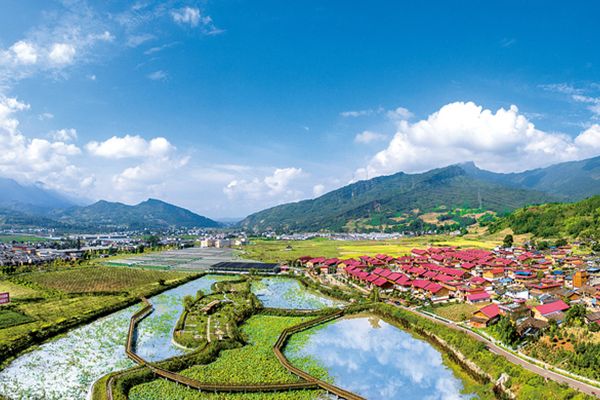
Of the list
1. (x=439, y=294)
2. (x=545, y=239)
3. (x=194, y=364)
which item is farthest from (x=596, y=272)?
(x=194, y=364)

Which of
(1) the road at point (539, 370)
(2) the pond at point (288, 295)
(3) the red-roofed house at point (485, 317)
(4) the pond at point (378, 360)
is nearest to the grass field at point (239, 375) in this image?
(4) the pond at point (378, 360)

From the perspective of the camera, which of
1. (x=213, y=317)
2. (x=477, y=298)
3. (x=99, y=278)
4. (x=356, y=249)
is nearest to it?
(x=213, y=317)

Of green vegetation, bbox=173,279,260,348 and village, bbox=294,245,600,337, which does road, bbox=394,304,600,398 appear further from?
green vegetation, bbox=173,279,260,348

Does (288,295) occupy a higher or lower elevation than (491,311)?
lower

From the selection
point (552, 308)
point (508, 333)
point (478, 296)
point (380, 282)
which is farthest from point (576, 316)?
point (380, 282)

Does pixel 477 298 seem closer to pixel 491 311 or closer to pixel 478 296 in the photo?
pixel 478 296

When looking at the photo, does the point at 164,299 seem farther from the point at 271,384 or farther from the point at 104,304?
the point at 271,384

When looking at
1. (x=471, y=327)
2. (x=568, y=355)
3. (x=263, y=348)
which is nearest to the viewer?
(x=568, y=355)

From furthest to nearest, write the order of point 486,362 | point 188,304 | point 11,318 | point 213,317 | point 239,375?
point 188,304
point 213,317
point 11,318
point 486,362
point 239,375
